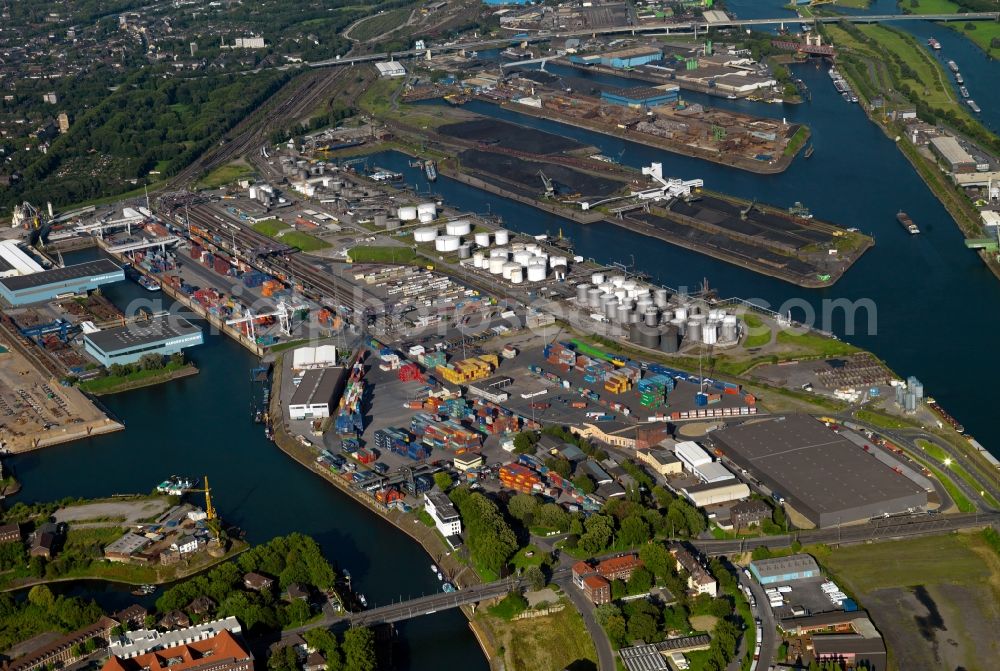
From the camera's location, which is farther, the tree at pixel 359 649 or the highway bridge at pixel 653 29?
the highway bridge at pixel 653 29

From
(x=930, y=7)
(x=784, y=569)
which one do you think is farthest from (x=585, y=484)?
(x=930, y=7)

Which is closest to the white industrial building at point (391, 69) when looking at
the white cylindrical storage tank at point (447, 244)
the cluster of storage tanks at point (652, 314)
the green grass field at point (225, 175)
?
the green grass field at point (225, 175)

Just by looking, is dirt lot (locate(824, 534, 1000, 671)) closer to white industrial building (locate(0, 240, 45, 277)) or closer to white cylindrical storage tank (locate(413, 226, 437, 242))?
white cylindrical storage tank (locate(413, 226, 437, 242))

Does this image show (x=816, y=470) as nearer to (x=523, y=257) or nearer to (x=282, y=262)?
(x=523, y=257)


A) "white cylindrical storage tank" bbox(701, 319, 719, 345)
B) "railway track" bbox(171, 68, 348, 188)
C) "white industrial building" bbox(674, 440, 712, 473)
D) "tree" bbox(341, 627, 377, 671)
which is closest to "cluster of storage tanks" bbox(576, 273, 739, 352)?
"white cylindrical storage tank" bbox(701, 319, 719, 345)

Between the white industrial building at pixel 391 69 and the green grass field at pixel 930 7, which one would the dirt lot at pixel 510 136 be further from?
the green grass field at pixel 930 7
